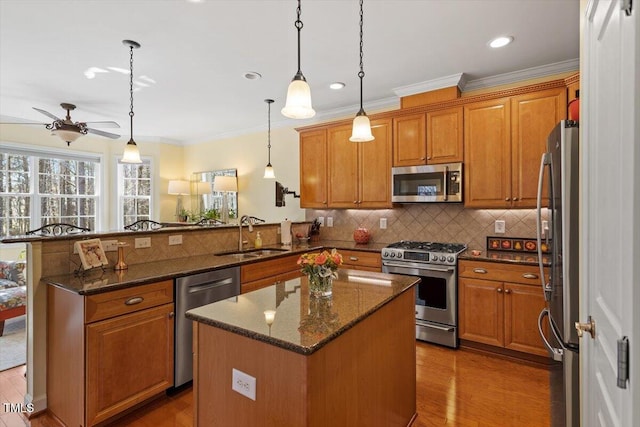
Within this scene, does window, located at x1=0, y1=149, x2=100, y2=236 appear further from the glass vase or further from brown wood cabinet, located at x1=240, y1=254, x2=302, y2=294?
the glass vase

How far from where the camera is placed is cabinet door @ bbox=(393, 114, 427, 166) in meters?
3.69

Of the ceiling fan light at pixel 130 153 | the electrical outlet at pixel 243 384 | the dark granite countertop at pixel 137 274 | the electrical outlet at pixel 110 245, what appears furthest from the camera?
the ceiling fan light at pixel 130 153

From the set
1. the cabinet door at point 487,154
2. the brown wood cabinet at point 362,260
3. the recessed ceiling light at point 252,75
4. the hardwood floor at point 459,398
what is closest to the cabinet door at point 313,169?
the brown wood cabinet at point 362,260

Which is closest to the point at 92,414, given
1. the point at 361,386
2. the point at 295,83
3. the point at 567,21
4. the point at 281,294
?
the point at 281,294

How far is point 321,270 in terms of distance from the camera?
65.4 inches

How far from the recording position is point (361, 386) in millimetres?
1491

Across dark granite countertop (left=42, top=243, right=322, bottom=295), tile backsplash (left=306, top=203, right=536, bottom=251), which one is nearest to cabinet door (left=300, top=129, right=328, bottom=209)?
tile backsplash (left=306, top=203, right=536, bottom=251)

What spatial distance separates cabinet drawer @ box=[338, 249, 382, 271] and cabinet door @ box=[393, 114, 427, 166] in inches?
43.7

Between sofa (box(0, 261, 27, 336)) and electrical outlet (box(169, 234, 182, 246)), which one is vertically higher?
electrical outlet (box(169, 234, 182, 246))

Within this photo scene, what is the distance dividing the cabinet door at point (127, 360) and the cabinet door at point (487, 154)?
9.94 feet

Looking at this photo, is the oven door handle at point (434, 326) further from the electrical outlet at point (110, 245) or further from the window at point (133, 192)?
the window at point (133, 192)

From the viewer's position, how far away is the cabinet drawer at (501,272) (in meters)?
2.86

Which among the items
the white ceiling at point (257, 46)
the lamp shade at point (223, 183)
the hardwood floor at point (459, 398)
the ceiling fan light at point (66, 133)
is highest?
the white ceiling at point (257, 46)

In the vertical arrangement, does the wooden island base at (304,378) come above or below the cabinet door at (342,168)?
below
